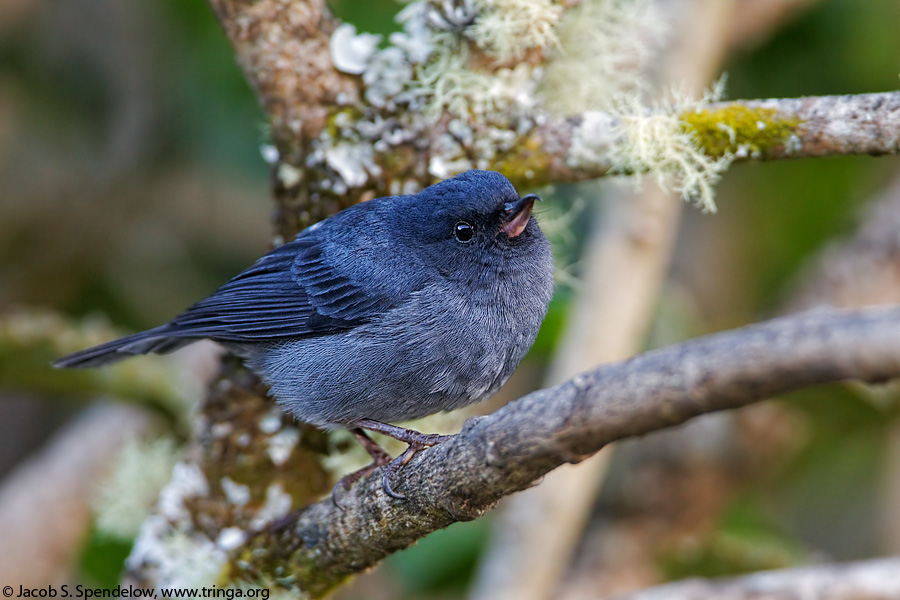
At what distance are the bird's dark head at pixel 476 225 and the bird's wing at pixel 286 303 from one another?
10.8 inches

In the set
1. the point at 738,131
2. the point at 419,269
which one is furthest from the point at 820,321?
the point at 419,269

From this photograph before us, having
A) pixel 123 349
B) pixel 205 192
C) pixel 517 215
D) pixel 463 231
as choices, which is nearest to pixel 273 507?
pixel 123 349

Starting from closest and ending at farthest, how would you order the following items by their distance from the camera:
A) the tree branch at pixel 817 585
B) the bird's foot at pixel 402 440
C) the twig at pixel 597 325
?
the bird's foot at pixel 402 440 < the tree branch at pixel 817 585 < the twig at pixel 597 325

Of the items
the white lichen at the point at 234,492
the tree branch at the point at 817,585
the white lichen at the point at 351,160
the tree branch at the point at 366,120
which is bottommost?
the white lichen at the point at 234,492

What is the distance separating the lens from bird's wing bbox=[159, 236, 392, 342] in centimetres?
297

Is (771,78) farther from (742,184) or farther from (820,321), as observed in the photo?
(820,321)

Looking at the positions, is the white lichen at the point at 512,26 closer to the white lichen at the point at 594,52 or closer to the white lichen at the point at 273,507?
the white lichen at the point at 594,52

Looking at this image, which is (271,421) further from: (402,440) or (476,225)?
(476,225)

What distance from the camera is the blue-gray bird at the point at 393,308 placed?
279 centimetres

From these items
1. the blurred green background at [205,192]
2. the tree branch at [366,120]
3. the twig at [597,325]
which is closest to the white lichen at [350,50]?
the tree branch at [366,120]

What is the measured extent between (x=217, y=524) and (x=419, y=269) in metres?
1.08

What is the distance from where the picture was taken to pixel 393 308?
289cm

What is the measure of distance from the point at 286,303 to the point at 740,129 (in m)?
1.61

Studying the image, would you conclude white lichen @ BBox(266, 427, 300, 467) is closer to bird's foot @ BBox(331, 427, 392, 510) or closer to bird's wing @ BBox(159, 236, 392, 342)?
bird's foot @ BBox(331, 427, 392, 510)
